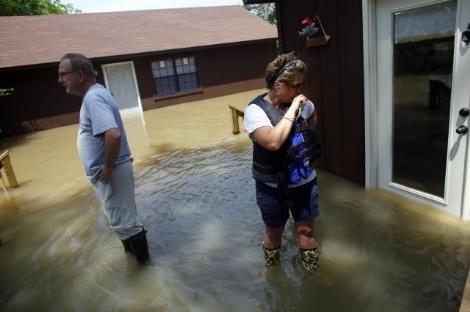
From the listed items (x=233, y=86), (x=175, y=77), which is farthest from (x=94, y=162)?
(x=233, y=86)

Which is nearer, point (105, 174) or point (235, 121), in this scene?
A: point (105, 174)

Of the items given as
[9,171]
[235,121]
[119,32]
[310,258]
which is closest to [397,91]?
[310,258]

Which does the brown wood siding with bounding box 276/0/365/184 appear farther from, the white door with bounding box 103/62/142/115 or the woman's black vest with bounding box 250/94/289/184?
the white door with bounding box 103/62/142/115

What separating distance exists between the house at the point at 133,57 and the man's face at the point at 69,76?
11637 mm

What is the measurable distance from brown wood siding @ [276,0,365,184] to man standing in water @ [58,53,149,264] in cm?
273

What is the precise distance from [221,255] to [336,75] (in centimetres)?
263

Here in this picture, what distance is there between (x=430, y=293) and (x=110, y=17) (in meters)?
→ 18.0

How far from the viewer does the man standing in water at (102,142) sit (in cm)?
274

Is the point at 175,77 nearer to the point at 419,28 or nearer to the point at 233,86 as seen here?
the point at 233,86

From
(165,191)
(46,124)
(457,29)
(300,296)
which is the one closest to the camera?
(300,296)

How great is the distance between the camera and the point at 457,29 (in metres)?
3.01

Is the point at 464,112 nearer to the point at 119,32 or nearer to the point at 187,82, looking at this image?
the point at 187,82

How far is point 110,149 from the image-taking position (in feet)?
9.03

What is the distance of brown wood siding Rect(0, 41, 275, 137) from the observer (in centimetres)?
1299
